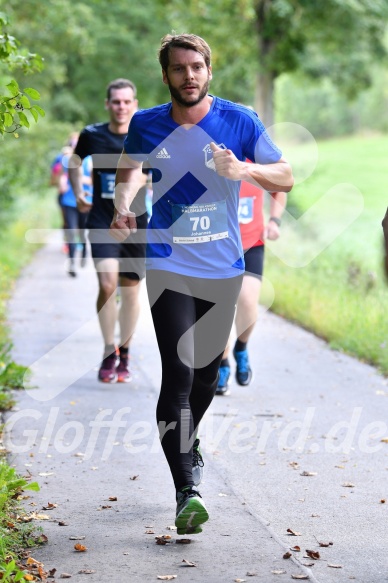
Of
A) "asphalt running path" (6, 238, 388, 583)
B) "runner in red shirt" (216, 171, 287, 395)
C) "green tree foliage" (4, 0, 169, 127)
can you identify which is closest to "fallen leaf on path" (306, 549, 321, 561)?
"asphalt running path" (6, 238, 388, 583)

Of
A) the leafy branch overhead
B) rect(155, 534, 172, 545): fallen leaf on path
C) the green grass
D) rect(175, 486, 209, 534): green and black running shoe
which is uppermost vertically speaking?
the leafy branch overhead

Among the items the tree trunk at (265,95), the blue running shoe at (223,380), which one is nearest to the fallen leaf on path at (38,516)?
the blue running shoe at (223,380)

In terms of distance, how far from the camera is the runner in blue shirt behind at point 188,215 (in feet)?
16.8

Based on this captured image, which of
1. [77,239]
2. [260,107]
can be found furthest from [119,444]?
[260,107]

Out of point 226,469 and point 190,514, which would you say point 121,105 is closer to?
point 226,469

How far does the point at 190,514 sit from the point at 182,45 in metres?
2.15

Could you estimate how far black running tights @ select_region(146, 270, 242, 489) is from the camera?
16.7 feet

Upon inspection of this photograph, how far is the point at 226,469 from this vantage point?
21.2 ft

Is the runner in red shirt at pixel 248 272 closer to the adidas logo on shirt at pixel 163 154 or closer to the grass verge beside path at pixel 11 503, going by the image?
the grass verge beside path at pixel 11 503

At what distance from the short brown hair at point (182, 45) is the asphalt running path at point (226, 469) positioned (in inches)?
87.5

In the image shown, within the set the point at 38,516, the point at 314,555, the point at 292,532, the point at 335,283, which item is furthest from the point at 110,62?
the point at 314,555

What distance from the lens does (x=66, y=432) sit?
7.34 metres

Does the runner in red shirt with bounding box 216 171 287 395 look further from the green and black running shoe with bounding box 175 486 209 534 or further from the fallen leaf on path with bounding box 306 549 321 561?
the fallen leaf on path with bounding box 306 549 321 561

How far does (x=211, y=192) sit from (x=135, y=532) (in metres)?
1.64
